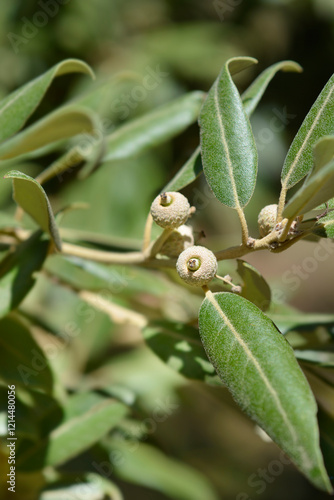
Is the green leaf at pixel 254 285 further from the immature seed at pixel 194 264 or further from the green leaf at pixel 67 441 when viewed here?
the green leaf at pixel 67 441

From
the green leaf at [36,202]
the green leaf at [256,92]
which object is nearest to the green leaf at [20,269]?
the green leaf at [36,202]

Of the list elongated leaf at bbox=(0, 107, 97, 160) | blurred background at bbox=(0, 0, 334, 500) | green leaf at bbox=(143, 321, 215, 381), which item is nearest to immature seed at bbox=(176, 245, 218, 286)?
green leaf at bbox=(143, 321, 215, 381)

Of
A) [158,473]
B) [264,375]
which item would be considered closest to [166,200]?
[264,375]

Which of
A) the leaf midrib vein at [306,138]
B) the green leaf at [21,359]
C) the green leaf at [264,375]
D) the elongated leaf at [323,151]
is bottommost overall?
the green leaf at [21,359]

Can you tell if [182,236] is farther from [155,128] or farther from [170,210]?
[155,128]

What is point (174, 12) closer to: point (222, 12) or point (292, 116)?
point (222, 12)

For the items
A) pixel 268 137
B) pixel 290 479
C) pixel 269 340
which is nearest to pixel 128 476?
pixel 269 340

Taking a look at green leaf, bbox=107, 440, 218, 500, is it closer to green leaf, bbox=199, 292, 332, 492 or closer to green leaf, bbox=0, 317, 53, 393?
green leaf, bbox=0, 317, 53, 393
